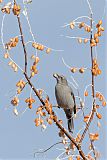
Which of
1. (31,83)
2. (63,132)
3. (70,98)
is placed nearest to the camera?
(31,83)

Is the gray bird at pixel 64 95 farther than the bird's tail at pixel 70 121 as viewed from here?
Yes

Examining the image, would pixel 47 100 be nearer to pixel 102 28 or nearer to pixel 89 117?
pixel 89 117

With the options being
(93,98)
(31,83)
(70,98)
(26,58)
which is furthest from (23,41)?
(70,98)

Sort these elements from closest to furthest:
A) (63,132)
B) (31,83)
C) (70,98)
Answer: (31,83), (63,132), (70,98)

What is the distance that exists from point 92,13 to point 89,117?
2.29 ft

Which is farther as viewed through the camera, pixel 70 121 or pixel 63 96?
pixel 63 96

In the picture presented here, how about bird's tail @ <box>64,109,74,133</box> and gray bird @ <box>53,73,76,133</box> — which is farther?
gray bird @ <box>53,73,76,133</box>

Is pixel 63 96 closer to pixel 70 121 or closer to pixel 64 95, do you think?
pixel 64 95

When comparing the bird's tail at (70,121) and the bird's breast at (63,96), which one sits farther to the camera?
the bird's breast at (63,96)

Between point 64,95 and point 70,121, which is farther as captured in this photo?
point 64,95

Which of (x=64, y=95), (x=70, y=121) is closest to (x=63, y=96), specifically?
(x=64, y=95)

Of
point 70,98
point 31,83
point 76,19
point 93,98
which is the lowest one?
point 70,98

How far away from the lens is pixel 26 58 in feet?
7.79

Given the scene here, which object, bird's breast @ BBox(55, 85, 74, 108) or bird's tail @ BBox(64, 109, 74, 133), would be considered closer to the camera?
bird's tail @ BBox(64, 109, 74, 133)
